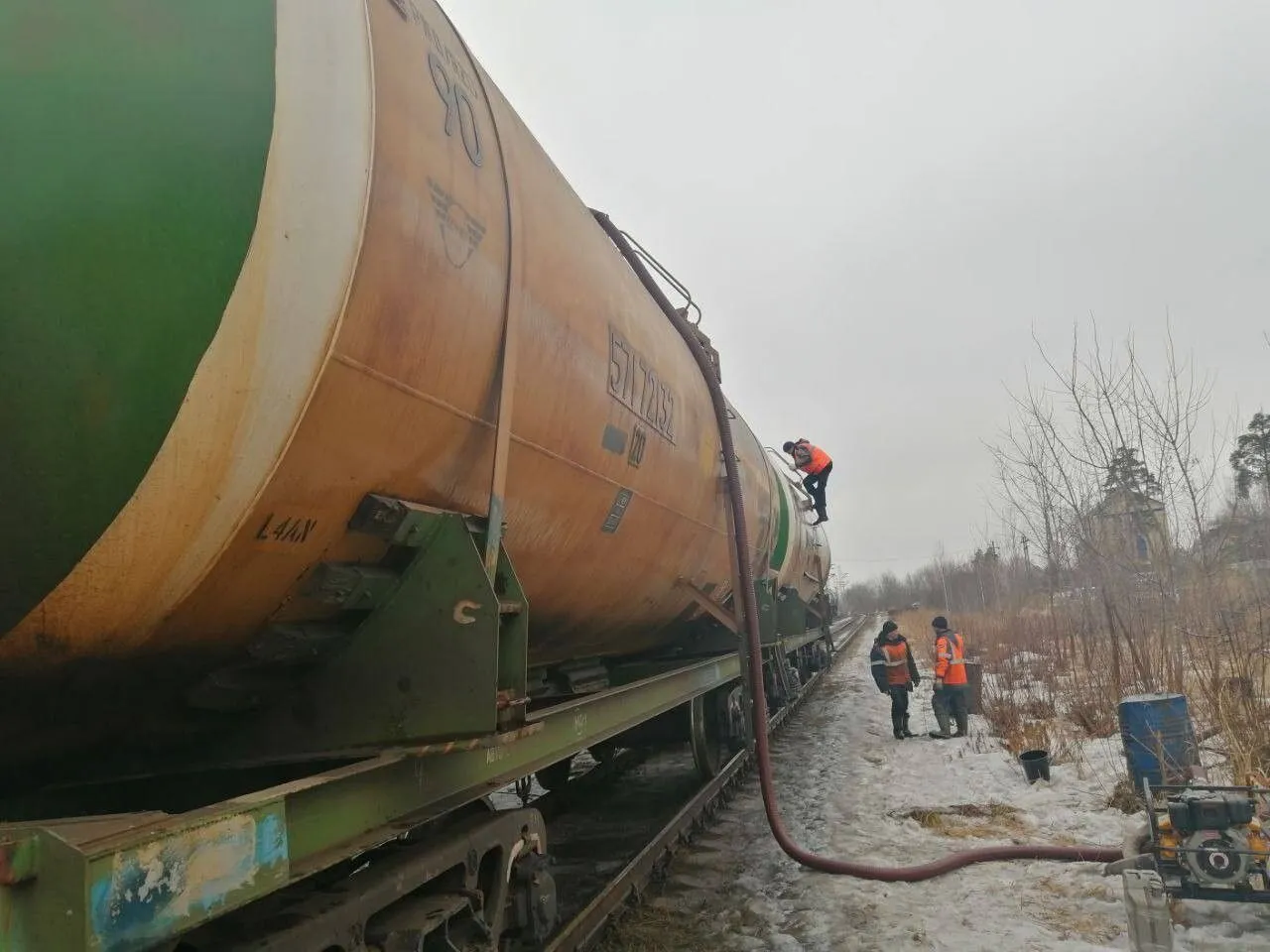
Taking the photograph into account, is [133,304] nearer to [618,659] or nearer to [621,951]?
[621,951]

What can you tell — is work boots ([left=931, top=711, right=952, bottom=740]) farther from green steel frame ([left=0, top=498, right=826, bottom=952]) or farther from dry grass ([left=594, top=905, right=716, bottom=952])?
green steel frame ([left=0, top=498, right=826, bottom=952])

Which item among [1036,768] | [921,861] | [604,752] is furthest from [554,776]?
[1036,768]

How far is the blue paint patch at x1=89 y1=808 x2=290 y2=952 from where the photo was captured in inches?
57.5

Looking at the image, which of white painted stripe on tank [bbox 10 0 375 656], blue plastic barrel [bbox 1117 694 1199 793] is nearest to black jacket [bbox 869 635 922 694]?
blue plastic barrel [bbox 1117 694 1199 793]

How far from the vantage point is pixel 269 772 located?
8.71 feet

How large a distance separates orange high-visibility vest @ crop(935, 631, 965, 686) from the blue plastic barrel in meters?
4.04

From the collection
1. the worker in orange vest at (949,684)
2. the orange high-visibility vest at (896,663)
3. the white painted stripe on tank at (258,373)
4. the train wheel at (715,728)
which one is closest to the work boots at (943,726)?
the worker in orange vest at (949,684)

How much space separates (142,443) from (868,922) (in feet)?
14.3

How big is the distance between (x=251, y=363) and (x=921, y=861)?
5.30 m

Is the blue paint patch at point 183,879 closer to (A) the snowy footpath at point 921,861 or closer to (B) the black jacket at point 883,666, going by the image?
(A) the snowy footpath at point 921,861

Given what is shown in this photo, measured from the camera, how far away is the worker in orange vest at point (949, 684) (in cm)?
1016

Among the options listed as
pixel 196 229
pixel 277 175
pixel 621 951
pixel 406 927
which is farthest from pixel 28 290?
pixel 621 951

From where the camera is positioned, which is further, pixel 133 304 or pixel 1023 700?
pixel 1023 700

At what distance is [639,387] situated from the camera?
4141mm
